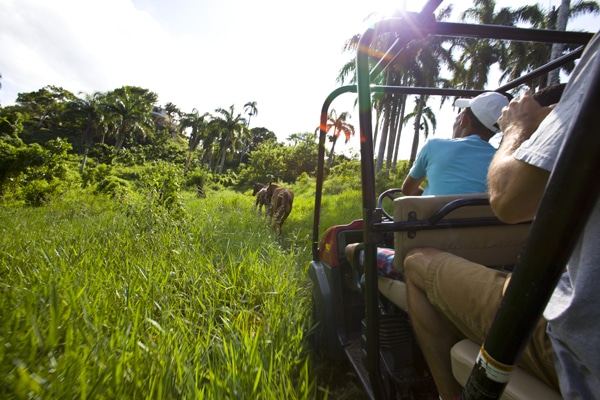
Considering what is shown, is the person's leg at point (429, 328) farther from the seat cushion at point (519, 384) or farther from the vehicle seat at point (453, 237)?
the seat cushion at point (519, 384)

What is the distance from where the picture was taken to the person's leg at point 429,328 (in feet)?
3.88

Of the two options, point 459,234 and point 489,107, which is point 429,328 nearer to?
point 459,234

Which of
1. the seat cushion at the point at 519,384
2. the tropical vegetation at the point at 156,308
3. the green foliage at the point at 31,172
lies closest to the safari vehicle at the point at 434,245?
the seat cushion at the point at 519,384

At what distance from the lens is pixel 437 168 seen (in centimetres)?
201

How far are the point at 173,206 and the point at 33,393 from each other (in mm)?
4949

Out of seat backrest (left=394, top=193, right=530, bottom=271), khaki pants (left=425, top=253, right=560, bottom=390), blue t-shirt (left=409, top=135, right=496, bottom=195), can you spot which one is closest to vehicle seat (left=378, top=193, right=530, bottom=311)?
seat backrest (left=394, top=193, right=530, bottom=271)

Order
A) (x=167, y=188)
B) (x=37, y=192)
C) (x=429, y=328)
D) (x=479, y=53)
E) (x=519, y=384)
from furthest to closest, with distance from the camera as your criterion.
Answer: (x=479, y=53) < (x=37, y=192) < (x=167, y=188) < (x=429, y=328) < (x=519, y=384)

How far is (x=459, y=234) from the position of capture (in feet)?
4.90

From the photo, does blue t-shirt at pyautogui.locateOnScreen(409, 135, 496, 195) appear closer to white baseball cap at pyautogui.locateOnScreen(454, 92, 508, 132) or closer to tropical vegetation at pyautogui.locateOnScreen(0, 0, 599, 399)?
white baseball cap at pyautogui.locateOnScreen(454, 92, 508, 132)

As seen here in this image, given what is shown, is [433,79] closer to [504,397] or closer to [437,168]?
[437,168]

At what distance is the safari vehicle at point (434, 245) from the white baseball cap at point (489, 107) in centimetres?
11

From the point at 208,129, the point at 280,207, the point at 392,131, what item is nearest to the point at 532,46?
the point at 392,131

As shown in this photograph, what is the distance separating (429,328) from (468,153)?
119 centimetres

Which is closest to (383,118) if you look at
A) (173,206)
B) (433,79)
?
(433,79)
